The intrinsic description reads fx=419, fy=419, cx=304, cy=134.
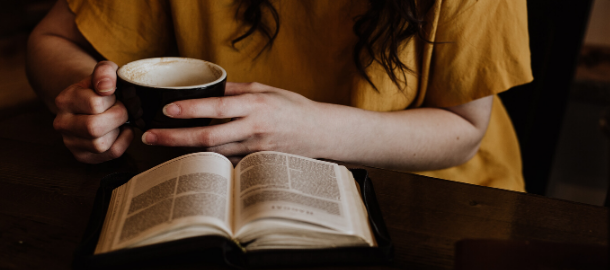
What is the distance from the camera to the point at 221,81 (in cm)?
56

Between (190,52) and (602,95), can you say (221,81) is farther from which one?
(602,95)

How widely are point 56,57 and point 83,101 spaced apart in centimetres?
33

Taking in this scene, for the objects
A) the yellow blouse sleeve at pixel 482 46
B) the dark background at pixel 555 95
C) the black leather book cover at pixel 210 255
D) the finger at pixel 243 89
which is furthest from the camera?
the dark background at pixel 555 95

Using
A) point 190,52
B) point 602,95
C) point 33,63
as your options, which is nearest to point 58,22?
point 33,63

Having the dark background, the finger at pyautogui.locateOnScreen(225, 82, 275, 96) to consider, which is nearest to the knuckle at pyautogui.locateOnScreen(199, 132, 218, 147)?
the finger at pyautogui.locateOnScreen(225, 82, 275, 96)

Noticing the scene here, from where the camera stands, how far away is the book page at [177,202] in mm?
420

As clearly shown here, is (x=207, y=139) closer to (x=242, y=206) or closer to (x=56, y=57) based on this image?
(x=242, y=206)

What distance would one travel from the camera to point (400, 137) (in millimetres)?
743

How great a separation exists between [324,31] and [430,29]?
0.66 ft

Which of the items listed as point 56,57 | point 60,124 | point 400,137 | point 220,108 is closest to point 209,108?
point 220,108

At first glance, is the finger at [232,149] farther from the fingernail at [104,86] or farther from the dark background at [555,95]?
the dark background at [555,95]

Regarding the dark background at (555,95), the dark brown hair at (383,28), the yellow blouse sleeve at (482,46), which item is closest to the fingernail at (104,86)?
the dark brown hair at (383,28)

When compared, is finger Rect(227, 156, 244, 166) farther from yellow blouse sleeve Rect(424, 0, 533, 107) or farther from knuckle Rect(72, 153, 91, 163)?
yellow blouse sleeve Rect(424, 0, 533, 107)

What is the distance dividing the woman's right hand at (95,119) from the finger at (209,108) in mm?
87
